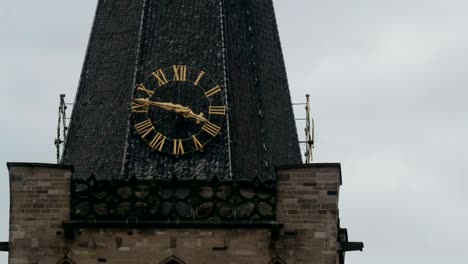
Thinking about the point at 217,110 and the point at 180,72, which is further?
the point at 180,72

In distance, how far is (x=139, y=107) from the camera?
4369 centimetres

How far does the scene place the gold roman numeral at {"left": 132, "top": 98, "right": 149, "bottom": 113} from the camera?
A: 143 ft

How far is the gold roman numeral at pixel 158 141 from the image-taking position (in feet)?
142

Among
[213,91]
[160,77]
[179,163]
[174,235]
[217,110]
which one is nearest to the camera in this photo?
[174,235]

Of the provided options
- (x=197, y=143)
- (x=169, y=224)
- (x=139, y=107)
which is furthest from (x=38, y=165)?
(x=197, y=143)

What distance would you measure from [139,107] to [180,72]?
102 cm

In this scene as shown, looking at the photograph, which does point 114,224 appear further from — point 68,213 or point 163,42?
point 163,42

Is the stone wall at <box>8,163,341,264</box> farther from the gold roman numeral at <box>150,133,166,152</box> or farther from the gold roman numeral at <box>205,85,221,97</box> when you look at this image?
the gold roman numeral at <box>205,85,221,97</box>

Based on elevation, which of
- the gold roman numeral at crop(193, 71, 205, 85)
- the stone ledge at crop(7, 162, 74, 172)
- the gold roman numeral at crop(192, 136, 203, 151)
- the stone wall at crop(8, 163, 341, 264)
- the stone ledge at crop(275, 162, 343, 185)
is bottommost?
the stone wall at crop(8, 163, 341, 264)

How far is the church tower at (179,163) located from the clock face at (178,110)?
2 cm

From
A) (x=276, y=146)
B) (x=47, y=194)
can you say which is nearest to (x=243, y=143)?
(x=276, y=146)

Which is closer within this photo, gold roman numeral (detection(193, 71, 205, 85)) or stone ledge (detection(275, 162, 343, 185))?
stone ledge (detection(275, 162, 343, 185))

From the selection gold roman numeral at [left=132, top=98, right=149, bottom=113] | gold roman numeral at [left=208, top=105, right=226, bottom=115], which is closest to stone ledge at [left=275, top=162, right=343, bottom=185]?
gold roman numeral at [left=208, top=105, right=226, bottom=115]

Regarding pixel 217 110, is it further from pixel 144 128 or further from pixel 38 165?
pixel 38 165
